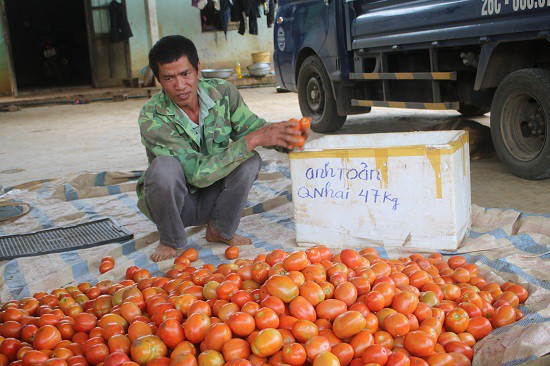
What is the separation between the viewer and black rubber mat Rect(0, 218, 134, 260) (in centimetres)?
379

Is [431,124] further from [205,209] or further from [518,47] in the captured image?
[205,209]

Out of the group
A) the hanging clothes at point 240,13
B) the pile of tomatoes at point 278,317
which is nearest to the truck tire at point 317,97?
the pile of tomatoes at point 278,317

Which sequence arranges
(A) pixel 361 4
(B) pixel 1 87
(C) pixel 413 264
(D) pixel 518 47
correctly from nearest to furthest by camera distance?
(C) pixel 413 264 < (D) pixel 518 47 < (A) pixel 361 4 < (B) pixel 1 87

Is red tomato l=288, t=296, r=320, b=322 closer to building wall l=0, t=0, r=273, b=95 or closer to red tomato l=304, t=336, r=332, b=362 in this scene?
red tomato l=304, t=336, r=332, b=362

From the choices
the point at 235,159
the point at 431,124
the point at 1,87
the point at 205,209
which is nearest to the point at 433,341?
the point at 235,159

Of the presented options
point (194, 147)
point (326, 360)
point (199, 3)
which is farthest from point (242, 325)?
point (199, 3)

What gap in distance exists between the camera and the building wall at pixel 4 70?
49.4ft

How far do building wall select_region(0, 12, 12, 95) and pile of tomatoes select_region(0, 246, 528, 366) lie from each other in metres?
13.9

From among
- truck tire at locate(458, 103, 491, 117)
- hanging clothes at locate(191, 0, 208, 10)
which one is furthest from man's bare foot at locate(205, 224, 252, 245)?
hanging clothes at locate(191, 0, 208, 10)

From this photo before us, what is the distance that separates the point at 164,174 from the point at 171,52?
659 mm

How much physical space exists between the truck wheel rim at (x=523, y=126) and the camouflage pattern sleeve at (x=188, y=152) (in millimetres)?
2413

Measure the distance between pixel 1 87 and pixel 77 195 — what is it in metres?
11.8

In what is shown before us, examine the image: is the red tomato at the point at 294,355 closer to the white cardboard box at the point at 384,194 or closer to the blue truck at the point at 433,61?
the white cardboard box at the point at 384,194

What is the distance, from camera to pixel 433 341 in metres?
2.10
